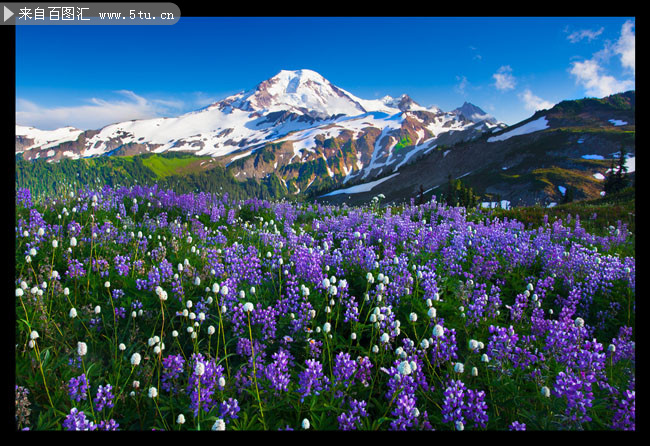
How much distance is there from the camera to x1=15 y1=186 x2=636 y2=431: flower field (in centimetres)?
279

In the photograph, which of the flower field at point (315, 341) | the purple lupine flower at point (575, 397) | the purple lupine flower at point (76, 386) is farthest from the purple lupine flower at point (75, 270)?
the purple lupine flower at point (575, 397)

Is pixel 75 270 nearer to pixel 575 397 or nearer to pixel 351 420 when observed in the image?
pixel 351 420

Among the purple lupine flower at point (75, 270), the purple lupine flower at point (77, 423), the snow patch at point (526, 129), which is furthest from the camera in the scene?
the snow patch at point (526, 129)

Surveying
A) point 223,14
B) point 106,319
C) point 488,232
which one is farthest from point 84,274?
point 488,232

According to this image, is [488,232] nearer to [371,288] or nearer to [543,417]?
[371,288]

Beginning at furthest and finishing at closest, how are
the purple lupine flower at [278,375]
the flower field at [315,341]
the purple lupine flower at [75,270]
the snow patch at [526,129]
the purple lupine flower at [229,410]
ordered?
the snow patch at [526,129]
the purple lupine flower at [75,270]
the purple lupine flower at [278,375]
the flower field at [315,341]
the purple lupine flower at [229,410]

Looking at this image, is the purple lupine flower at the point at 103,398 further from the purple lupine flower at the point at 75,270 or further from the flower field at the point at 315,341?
the purple lupine flower at the point at 75,270

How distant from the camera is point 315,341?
3.63m

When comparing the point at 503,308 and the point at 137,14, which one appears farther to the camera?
the point at 503,308

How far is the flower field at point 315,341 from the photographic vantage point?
279 centimetres

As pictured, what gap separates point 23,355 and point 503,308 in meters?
5.99

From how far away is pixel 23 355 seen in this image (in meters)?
3.43

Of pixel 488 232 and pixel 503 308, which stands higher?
pixel 488 232
